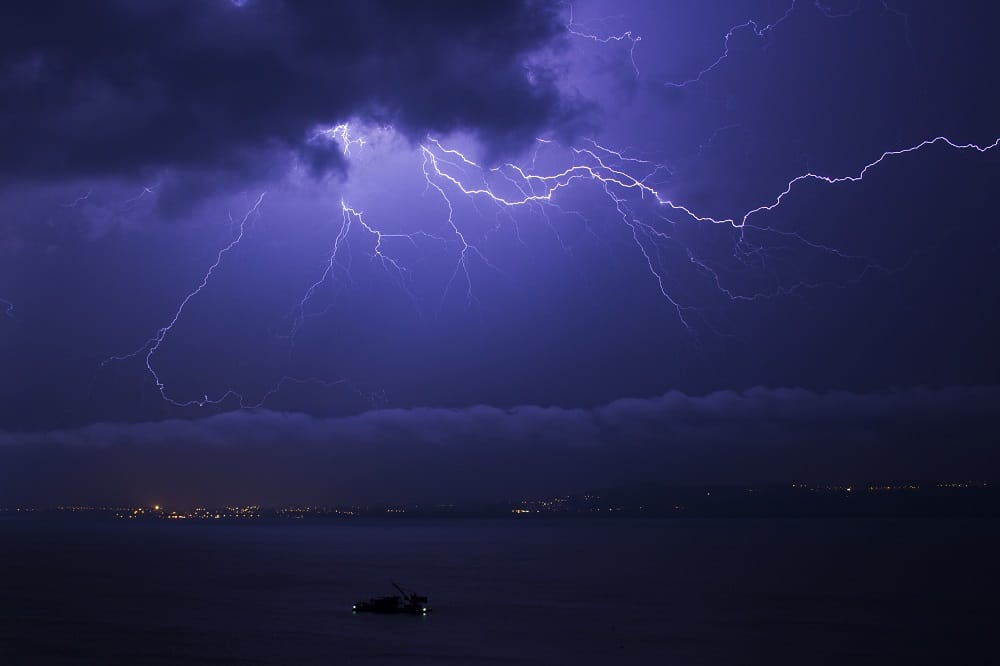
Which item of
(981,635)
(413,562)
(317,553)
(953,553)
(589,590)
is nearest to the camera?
(981,635)

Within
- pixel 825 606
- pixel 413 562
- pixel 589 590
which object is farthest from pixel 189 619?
pixel 413 562

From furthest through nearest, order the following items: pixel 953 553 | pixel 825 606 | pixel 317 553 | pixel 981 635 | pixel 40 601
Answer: pixel 317 553 → pixel 953 553 → pixel 40 601 → pixel 825 606 → pixel 981 635

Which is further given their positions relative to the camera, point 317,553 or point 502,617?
point 317,553

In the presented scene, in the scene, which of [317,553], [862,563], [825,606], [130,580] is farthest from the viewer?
[317,553]

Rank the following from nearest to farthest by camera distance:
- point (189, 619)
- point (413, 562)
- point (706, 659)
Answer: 1. point (706, 659)
2. point (189, 619)
3. point (413, 562)

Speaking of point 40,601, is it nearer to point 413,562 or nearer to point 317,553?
point 413,562

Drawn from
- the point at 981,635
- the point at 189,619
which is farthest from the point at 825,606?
the point at 189,619

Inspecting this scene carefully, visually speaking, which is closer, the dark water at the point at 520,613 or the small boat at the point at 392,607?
the dark water at the point at 520,613

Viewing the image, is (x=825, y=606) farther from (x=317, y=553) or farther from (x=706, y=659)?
(x=317, y=553)

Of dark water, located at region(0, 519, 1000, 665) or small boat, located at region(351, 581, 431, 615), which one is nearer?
dark water, located at region(0, 519, 1000, 665)
